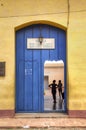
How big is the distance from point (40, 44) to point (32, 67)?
2.89 feet

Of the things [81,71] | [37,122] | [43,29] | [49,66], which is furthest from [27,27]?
[37,122]

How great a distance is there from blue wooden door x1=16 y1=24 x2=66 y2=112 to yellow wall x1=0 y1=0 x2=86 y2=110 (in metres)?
0.51

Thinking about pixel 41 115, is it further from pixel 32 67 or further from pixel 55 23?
pixel 55 23

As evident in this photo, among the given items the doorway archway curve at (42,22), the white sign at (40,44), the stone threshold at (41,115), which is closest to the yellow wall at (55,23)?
the doorway archway curve at (42,22)

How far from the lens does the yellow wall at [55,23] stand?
13.4 m

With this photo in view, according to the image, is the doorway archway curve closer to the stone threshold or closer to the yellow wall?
the yellow wall

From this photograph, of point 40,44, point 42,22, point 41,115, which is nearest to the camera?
point 41,115

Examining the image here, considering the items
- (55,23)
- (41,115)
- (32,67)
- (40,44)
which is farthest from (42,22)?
(41,115)

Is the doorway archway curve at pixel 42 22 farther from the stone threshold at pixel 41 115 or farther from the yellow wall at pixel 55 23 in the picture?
the stone threshold at pixel 41 115

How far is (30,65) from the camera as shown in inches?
552

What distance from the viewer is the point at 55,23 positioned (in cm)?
1362

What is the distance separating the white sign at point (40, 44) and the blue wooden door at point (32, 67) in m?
0.11

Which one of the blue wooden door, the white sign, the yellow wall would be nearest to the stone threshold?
the blue wooden door

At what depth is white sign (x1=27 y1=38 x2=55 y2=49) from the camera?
14.0m
